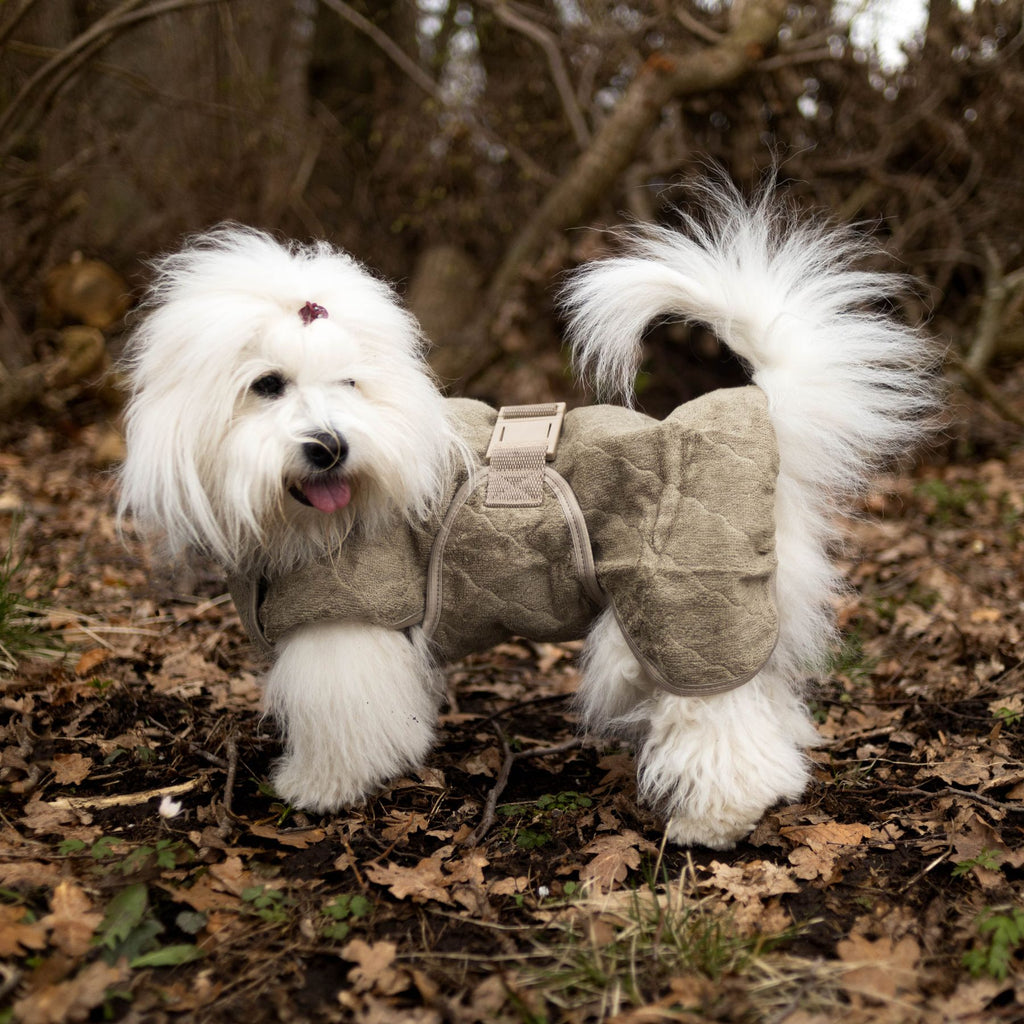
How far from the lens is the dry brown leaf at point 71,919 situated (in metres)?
1.93

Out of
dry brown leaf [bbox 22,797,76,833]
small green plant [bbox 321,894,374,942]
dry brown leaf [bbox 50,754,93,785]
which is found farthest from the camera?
dry brown leaf [bbox 50,754,93,785]

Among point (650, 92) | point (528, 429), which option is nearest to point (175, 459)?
point (528, 429)

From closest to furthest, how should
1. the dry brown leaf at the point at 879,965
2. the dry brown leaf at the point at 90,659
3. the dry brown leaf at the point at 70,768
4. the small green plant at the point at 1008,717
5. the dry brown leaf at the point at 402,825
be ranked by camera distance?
1. the dry brown leaf at the point at 879,965
2. the dry brown leaf at the point at 402,825
3. the dry brown leaf at the point at 70,768
4. the small green plant at the point at 1008,717
5. the dry brown leaf at the point at 90,659

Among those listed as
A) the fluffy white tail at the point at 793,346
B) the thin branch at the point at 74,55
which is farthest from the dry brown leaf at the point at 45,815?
the thin branch at the point at 74,55

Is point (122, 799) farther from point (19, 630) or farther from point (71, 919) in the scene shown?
point (19, 630)

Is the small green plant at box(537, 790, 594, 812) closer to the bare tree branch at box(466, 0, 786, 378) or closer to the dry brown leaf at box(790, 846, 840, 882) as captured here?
the dry brown leaf at box(790, 846, 840, 882)

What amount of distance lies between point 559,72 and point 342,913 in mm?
6105

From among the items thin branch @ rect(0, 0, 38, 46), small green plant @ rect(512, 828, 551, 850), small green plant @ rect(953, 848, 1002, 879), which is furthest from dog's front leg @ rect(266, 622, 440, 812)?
thin branch @ rect(0, 0, 38, 46)

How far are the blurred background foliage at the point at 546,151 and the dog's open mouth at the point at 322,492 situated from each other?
4.29m

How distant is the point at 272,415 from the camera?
88.7 inches

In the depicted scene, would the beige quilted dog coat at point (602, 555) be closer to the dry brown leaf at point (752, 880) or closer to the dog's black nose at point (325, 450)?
the dog's black nose at point (325, 450)

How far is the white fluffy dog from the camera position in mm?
2254

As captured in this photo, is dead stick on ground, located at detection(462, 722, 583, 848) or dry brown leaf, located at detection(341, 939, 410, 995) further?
dead stick on ground, located at detection(462, 722, 583, 848)

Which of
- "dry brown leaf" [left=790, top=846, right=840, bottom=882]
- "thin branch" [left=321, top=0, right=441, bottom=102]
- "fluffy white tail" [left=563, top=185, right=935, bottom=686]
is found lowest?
"dry brown leaf" [left=790, top=846, right=840, bottom=882]
